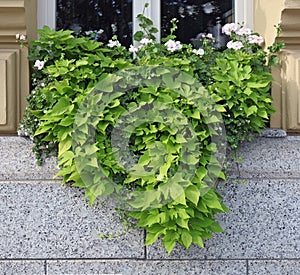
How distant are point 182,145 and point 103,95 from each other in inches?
23.1

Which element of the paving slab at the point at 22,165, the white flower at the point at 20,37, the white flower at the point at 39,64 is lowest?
the paving slab at the point at 22,165

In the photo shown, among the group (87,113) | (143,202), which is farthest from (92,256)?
(87,113)

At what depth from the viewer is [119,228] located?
402cm

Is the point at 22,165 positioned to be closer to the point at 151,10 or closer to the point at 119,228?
the point at 119,228

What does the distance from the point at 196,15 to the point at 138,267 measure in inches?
74.1

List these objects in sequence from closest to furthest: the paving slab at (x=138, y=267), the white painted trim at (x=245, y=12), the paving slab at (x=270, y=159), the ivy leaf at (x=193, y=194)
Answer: the ivy leaf at (x=193, y=194) → the paving slab at (x=138, y=267) → the paving slab at (x=270, y=159) → the white painted trim at (x=245, y=12)

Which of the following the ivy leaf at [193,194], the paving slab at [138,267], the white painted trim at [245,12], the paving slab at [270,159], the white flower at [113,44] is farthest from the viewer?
the white painted trim at [245,12]

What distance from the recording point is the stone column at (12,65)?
13.6 ft

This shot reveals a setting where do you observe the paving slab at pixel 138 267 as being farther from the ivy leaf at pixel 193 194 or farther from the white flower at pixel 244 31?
the white flower at pixel 244 31

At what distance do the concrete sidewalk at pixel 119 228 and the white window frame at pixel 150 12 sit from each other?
961mm

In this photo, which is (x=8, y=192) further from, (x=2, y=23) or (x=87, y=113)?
(x=2, y=23)

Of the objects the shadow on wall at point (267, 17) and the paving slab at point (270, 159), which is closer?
the paving slab at point (270, 159)

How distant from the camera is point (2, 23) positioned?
4.19 meters

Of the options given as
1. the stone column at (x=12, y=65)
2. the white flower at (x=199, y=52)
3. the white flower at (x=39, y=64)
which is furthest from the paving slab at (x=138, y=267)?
the white flower at (x=199, y=52)
